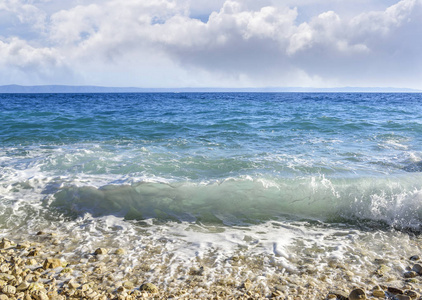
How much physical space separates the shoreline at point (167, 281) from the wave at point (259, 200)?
5.02 ft

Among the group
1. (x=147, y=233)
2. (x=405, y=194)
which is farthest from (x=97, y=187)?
(x=405, y=194)

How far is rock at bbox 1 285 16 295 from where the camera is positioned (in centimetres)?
305

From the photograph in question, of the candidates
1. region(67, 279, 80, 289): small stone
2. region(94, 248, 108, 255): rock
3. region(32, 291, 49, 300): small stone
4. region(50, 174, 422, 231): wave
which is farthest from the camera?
region(50, 174, 422, 231): wave

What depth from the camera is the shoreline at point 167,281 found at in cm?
316

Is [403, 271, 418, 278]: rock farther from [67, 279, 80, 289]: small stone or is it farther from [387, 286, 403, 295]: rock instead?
[67, 279, 80, 289]: small stone

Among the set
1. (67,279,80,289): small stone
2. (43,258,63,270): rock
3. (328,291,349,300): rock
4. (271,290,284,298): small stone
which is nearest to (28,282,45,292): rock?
(67,279,80,289): small stone

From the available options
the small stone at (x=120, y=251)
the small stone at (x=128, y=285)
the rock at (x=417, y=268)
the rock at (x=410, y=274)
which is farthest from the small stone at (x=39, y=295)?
the rock at (x=417, y=268)

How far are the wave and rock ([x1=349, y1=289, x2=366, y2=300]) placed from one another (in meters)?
2.27

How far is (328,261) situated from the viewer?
153 inches

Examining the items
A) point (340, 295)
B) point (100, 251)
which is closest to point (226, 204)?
point (100, 251)

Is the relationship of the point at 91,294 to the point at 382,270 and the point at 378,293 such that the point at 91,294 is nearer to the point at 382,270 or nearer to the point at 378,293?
the point at 378,293

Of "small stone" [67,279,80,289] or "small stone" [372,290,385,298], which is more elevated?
"small stone" [67,279,80,289]

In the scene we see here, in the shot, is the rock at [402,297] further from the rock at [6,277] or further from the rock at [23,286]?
the rock at [6,277]

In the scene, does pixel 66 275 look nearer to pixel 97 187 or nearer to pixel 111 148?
pixel 97 187
